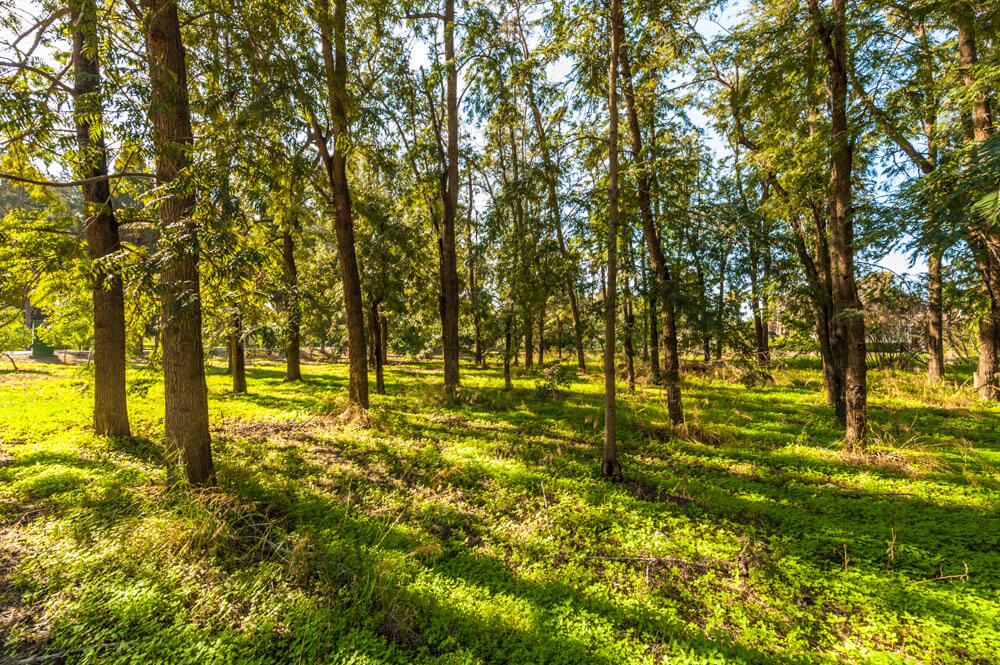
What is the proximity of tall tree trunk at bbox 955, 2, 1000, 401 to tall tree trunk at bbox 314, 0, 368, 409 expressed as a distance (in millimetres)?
10566

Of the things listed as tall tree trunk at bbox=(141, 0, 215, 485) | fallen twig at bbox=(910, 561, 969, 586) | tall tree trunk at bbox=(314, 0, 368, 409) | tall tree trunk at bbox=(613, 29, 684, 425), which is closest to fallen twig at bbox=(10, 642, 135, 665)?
tall tree trunk at bbox=(141, 0, 215, 485)

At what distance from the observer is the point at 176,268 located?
4.95m

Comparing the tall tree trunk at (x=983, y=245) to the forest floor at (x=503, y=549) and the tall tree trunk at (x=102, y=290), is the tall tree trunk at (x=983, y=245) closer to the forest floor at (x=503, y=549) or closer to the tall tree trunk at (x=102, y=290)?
the forest floor at (x=503, y=549)

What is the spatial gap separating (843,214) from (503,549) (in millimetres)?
7895

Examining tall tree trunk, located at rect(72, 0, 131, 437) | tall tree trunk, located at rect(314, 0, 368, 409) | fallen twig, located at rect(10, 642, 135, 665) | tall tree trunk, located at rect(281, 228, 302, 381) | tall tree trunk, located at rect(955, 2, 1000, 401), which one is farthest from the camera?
tall tree trunk, located at rect(281, 228, 302, 381)

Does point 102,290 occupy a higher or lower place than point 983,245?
lower

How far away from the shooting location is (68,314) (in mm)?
7195

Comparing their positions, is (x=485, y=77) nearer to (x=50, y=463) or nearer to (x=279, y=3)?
(x=279, y=3)

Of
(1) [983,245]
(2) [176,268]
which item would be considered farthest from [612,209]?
(1) [983,245]

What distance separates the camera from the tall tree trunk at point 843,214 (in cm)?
613

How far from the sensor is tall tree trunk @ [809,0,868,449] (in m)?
6.13

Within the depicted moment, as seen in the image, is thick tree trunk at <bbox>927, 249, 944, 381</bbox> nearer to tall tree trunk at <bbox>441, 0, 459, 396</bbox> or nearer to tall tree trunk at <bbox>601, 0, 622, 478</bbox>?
tall tree trunk at <bbox>601, 0, 622, 478</bbox>

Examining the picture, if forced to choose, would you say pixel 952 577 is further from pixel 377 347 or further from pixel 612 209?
pixel 377 347

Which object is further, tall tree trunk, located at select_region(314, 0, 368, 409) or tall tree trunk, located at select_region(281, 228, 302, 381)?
tall tree trunk, located at select_region(281, 228, 302, 381)
